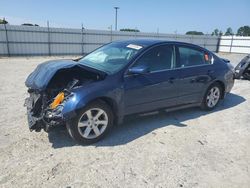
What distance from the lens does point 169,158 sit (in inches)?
128

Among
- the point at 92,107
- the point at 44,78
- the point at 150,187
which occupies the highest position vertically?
the point at 44,78

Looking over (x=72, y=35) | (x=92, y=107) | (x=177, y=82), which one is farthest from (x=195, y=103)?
(x=72, y=35)

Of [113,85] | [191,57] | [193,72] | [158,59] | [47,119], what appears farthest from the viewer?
[191,57]

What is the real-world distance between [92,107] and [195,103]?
8.34 feet

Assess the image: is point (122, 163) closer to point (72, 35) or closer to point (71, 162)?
point (71, 162)

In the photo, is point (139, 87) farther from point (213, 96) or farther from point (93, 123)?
point (213, 96)

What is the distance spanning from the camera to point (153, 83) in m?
4.03

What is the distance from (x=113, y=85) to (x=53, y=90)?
2.99 feet

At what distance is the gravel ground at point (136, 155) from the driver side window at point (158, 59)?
3.57 feet

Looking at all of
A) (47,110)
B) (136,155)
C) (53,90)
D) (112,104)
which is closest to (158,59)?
(112,104)

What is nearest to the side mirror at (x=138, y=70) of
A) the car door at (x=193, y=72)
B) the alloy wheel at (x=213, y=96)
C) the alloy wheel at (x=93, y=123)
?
the alloy wheel at (x=93, y=123)

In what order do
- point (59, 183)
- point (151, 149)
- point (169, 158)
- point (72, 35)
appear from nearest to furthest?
1. point (59, 183)
2. point (169, 158)
3. point (151, 149)
4. point (72, 35)

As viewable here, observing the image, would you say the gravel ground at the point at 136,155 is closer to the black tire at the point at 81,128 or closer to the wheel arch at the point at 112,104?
the black tire at the point at 81,128

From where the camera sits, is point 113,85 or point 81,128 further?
point 113,85
